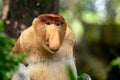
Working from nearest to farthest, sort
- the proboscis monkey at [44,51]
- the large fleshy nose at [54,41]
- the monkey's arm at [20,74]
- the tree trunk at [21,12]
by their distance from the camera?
the monkey's arm at [20,74] < the large fleshy nose at [54,41] < the proboscis monkey at [44,51] < the tree trunk at [21,12]

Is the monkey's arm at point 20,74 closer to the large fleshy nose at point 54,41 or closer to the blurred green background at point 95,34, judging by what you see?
the large fleshy nose at point 54,41

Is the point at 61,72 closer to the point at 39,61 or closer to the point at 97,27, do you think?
the point at 39,61

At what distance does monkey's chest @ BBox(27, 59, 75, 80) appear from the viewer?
9.67ft

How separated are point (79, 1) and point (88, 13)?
18.9 inches

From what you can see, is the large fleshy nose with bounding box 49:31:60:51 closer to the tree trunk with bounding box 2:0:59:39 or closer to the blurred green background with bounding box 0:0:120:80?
the tree trunk with bounding box 2:0:59:39

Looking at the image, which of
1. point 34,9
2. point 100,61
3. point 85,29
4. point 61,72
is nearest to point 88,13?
point 85,29

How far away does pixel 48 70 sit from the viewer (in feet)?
9.73

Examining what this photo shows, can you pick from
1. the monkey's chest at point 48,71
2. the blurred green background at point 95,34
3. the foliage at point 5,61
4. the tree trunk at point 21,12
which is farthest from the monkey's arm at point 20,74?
the blurred green background at point 95,34

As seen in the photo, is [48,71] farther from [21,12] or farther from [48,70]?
[21,12]

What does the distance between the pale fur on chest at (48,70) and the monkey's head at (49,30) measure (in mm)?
209

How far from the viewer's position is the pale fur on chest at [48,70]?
2.95 metres

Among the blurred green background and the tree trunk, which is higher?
the tree trunk

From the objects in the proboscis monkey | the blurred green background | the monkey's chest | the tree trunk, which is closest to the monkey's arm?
the proboscis monkey

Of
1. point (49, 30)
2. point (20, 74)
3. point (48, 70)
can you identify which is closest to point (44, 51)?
point (48, 70)
